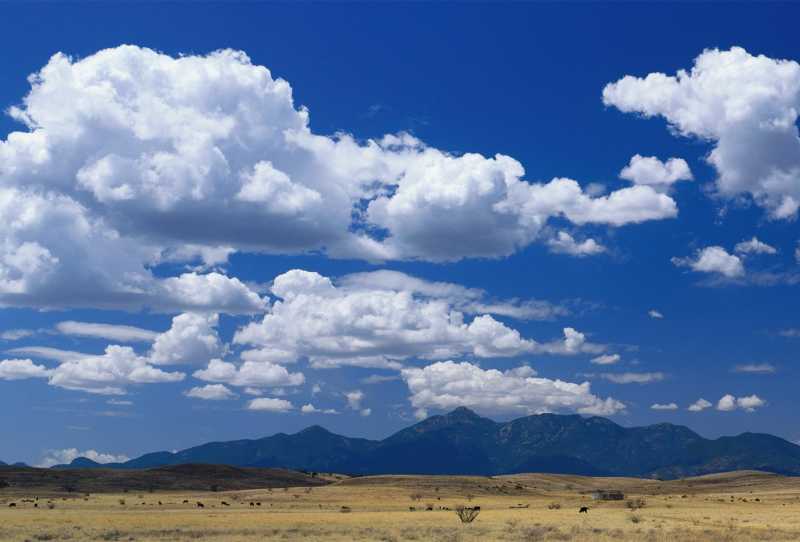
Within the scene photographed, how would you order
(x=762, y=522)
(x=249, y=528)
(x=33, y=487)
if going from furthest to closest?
1. (x=33, y=487)
2. (x=762, y=522)
3. (x=249, y=528)

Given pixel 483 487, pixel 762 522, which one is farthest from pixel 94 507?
pixel 483 487

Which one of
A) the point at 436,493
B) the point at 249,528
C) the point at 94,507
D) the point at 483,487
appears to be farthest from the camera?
the point at 483,487

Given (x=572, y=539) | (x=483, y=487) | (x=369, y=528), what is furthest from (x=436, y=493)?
(x=572, y=539)

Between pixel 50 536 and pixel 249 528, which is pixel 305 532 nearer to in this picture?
pixel 249 528

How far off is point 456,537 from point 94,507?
61.4m

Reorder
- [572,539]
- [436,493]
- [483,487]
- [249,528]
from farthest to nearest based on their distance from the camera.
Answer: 1. [483,487]
2. [436,493]
3. [249,528]
4. [572,539]

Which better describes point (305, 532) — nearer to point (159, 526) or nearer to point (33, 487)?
point (159, 526)

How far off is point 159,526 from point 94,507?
127 feet

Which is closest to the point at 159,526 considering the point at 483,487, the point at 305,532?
the point at 305,532

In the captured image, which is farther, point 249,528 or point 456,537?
point 249,528

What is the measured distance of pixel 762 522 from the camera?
77.0 meters

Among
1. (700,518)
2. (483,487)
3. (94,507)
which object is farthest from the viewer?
(483,487)

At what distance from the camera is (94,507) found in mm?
104188

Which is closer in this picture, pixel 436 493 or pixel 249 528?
pixel 249 528
